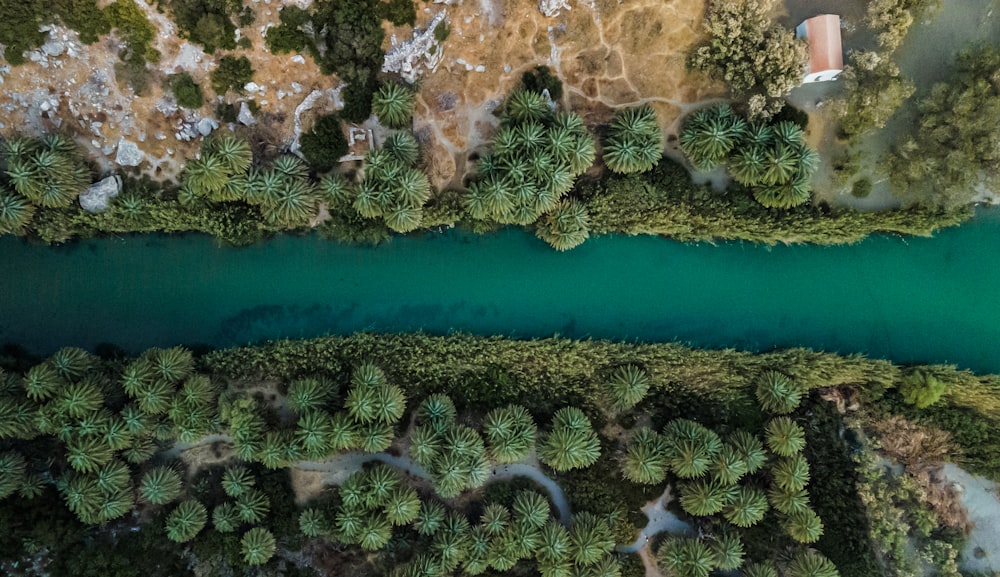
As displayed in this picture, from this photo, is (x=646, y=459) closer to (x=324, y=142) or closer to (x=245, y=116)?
(x=324, y=142)

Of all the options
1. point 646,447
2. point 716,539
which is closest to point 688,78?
point 646,447

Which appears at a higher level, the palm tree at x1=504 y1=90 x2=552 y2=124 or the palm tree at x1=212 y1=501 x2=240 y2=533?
the palm tree at x1=504 y1=90 x2=552 y2=124

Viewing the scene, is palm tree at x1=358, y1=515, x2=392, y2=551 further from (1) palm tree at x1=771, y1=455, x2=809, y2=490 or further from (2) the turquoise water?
(1) palm tree at x1=771, y1=455, x2=809, y2=490

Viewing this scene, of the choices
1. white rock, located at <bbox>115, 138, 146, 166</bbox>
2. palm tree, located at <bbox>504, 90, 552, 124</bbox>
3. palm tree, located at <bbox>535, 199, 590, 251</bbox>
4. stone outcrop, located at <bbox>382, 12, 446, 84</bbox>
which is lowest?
palm tree, located at <bbox>535, 199, 590, 251</bbox>

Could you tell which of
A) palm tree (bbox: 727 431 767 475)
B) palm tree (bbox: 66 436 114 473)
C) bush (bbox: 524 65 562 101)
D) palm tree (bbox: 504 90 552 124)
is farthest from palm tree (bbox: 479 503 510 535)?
bush (bbox: 524 65 562 101)

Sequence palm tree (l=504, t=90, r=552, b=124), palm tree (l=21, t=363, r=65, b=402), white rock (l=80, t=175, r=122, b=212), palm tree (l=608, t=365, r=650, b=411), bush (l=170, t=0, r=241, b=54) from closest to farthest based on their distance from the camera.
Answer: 1. palm tree (l=21, t=363, r=65, b=402)
2. palm tree (l=504, t=90, r=552, b=124)
3. palm tree (l=608, t=365, r=650, b=411)
4. bush (l=170, t=0, r=241, b=54)
5. white rock (l=80, t=175, r=122, b=212)

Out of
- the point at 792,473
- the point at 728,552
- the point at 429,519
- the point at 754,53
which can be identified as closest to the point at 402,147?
the point at 754,53

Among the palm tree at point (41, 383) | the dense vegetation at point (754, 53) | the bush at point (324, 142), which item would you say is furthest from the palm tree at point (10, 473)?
the dense vegetation at point (754, 53)
